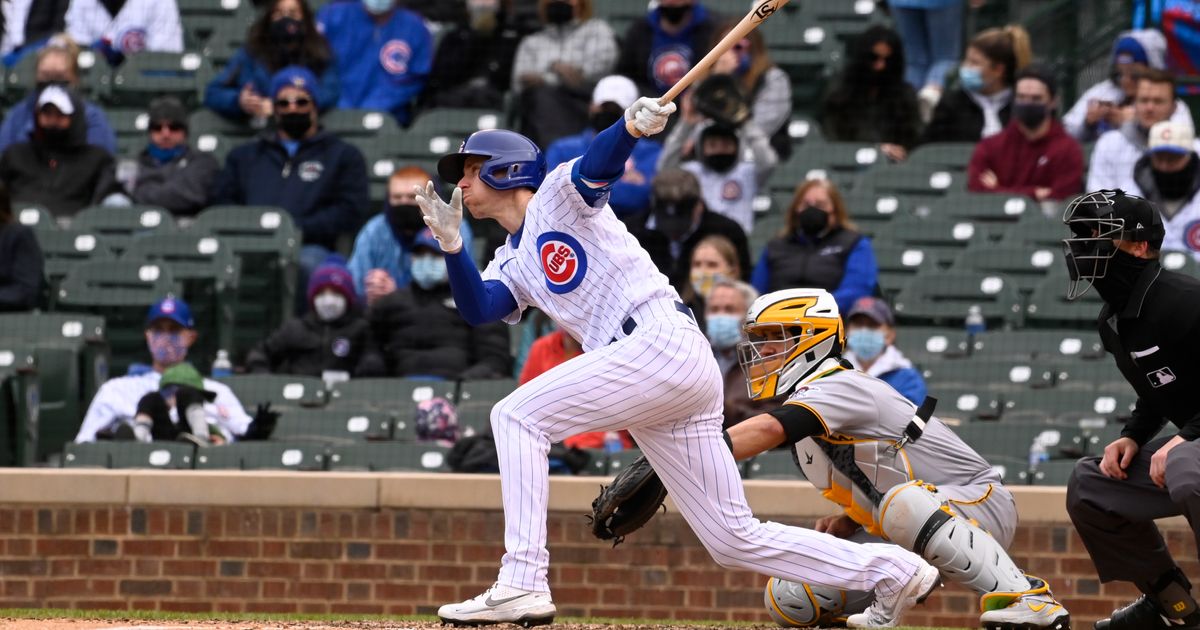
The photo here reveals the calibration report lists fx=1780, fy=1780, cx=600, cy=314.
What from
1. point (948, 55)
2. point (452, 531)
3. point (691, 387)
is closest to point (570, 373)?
point (691, 387)

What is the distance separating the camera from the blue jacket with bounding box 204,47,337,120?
10.7m

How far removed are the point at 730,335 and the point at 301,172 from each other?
2.99m

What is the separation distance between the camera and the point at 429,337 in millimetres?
8664

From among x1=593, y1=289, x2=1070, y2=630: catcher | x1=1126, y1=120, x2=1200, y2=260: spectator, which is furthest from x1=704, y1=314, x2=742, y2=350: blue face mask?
x1=1126, y1=120, x2=1200, y2=260: spectator

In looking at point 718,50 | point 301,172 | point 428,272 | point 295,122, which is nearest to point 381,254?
point 428,272

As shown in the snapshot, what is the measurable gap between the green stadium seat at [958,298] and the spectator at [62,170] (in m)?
4.54

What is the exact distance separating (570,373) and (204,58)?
7.14 metres

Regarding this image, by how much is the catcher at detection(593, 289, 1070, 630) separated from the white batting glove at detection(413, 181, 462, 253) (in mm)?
880

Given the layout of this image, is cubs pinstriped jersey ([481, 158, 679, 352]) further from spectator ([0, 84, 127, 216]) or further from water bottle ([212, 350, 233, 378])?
spectator ([0, 84, 127, 216])

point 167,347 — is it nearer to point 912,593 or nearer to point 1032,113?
point 912,593

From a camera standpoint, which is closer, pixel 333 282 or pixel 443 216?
pixel 443 216

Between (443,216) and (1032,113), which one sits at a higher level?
(1032,113)

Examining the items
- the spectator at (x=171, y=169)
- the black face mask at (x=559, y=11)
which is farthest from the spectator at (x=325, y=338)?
the black face mask at (x=559, y=11)

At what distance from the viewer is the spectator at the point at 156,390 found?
8.09m
